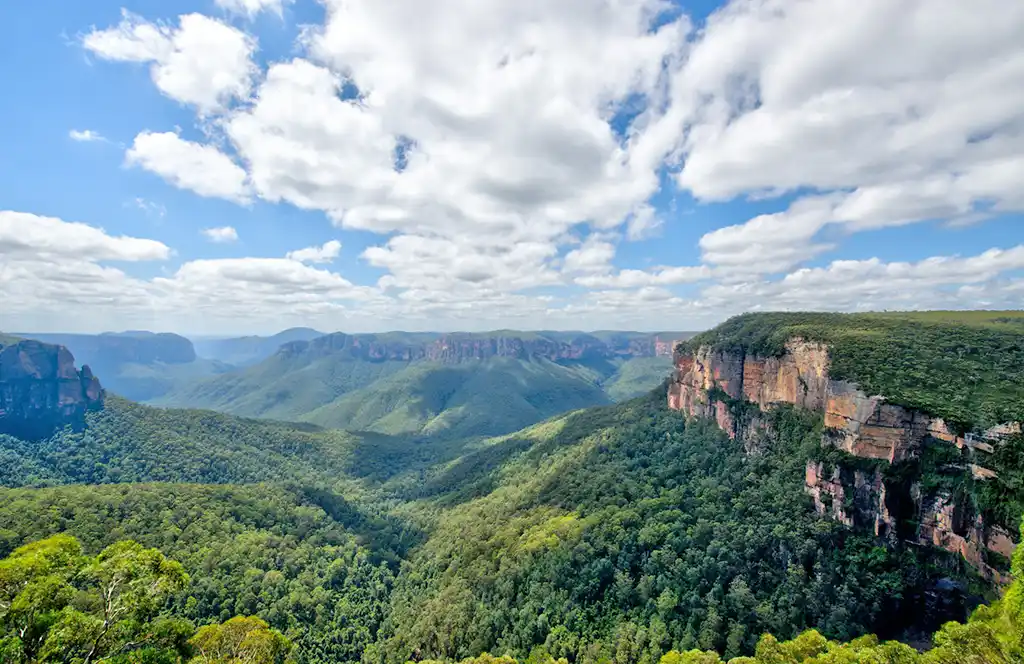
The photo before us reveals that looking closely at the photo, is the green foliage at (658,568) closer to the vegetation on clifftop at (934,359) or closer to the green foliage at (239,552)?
the green foliage at (239,552)

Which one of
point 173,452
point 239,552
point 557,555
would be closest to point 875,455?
point 557,555

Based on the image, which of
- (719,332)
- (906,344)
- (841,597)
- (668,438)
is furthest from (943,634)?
(719,332)

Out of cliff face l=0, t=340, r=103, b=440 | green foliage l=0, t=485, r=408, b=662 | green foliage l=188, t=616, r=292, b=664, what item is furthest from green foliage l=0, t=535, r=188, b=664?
cliff face l=0, t=340, r=103, b=440

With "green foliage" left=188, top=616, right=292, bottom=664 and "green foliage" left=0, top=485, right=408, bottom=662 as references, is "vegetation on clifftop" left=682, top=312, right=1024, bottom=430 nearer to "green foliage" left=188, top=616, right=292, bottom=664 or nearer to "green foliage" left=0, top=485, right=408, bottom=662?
"green foliage" left=188, top=616, right=292, bottom=664

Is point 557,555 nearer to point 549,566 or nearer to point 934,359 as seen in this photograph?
point 549,566

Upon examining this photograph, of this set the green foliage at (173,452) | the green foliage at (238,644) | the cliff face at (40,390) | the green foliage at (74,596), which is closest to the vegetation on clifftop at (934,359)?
the green foliage at (238,644)

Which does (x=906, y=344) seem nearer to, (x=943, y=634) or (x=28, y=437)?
(x=943, y=634)
